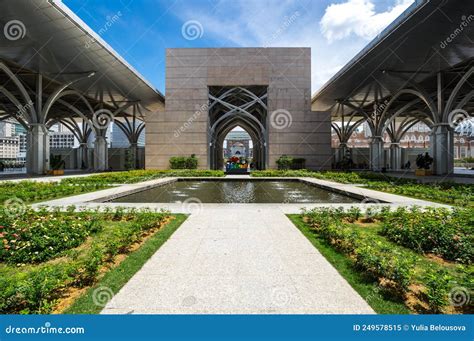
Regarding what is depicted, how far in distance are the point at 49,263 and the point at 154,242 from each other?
1850 millimetres

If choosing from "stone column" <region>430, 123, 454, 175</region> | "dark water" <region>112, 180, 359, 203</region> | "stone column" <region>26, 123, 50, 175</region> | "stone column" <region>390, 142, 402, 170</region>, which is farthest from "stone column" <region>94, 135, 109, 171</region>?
"stone column" <region>390, 142, 402, 170</region>

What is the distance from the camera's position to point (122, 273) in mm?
4324

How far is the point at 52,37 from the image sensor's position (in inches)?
794

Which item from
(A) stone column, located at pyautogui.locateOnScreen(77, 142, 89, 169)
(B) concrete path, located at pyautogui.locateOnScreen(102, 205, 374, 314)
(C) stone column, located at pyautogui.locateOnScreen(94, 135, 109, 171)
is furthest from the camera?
(A) stone column, located at pyautogui.locateOnScreen(77, 142, 89, 169)

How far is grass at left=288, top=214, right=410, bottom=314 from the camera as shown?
3344 mm

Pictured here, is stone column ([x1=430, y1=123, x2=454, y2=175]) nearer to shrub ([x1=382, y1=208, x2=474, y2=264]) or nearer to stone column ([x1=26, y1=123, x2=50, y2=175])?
shrub ([x1=382, y1=208, x2=474, y2=264])

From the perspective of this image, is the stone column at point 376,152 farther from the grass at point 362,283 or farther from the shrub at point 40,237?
the shrub at point 40,237

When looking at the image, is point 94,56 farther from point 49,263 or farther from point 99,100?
point 49,263

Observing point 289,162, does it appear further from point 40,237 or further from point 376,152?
point 40,237

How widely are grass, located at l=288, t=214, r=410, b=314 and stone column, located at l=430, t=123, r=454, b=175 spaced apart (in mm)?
28484

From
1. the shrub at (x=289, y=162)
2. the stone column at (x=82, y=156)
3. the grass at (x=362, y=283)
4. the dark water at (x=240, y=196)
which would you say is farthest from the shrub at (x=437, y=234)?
the stone column at (x=82, y=156)

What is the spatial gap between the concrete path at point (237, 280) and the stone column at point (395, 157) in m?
50.8

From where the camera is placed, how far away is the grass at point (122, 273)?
3326 millimetres

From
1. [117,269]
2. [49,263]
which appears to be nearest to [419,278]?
[117,269]
